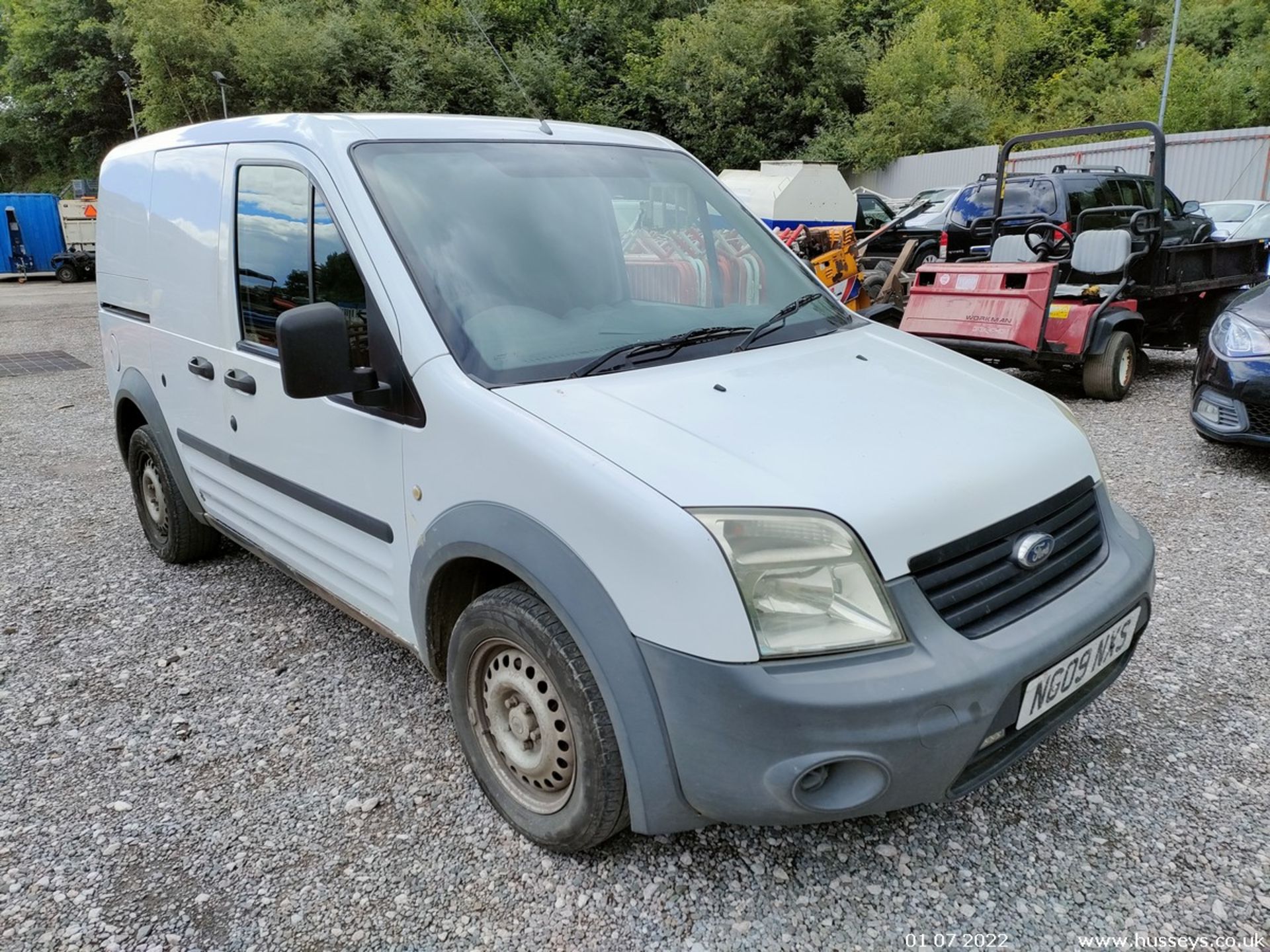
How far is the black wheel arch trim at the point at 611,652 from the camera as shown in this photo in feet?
6.38

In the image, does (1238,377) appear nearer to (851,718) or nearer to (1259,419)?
(1259,419)

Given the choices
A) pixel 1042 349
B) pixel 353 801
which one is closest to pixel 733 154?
pixel 1042 349

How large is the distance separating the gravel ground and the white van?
0.89 feet

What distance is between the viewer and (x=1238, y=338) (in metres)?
5.36

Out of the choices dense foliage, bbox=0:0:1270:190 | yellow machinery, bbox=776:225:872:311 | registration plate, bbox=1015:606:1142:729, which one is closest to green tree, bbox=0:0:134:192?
dense foliage, bbox=0:0:1270:190

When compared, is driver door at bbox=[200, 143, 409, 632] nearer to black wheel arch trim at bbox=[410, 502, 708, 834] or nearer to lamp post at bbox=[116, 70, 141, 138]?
black wheel arch trim at bbox=[410, 502, 708, 834]

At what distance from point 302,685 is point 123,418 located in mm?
2057

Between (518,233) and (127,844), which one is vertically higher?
(518,233)

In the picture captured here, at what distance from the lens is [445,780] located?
2734 millimetres

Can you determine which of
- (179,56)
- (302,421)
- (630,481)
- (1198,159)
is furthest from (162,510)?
(179,56)

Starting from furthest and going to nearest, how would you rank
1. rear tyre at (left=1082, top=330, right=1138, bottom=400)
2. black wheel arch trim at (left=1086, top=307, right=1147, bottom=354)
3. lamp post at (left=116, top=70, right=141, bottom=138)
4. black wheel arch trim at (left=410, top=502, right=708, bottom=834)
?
lamp post at (left=116, top=70, right=141, bottom=138) → rear tyre at (left=1082, top=330, right=1138, bottom=400) → black wheel arch trim at (left=1086, top=307, right=1147, bottom=354) → black wheel arch trim at (left=410, top=502, right=708, bottom=834)

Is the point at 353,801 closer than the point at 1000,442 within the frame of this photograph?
No

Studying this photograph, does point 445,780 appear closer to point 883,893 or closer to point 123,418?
point 883,893

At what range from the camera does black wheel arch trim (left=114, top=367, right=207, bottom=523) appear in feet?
12.9
